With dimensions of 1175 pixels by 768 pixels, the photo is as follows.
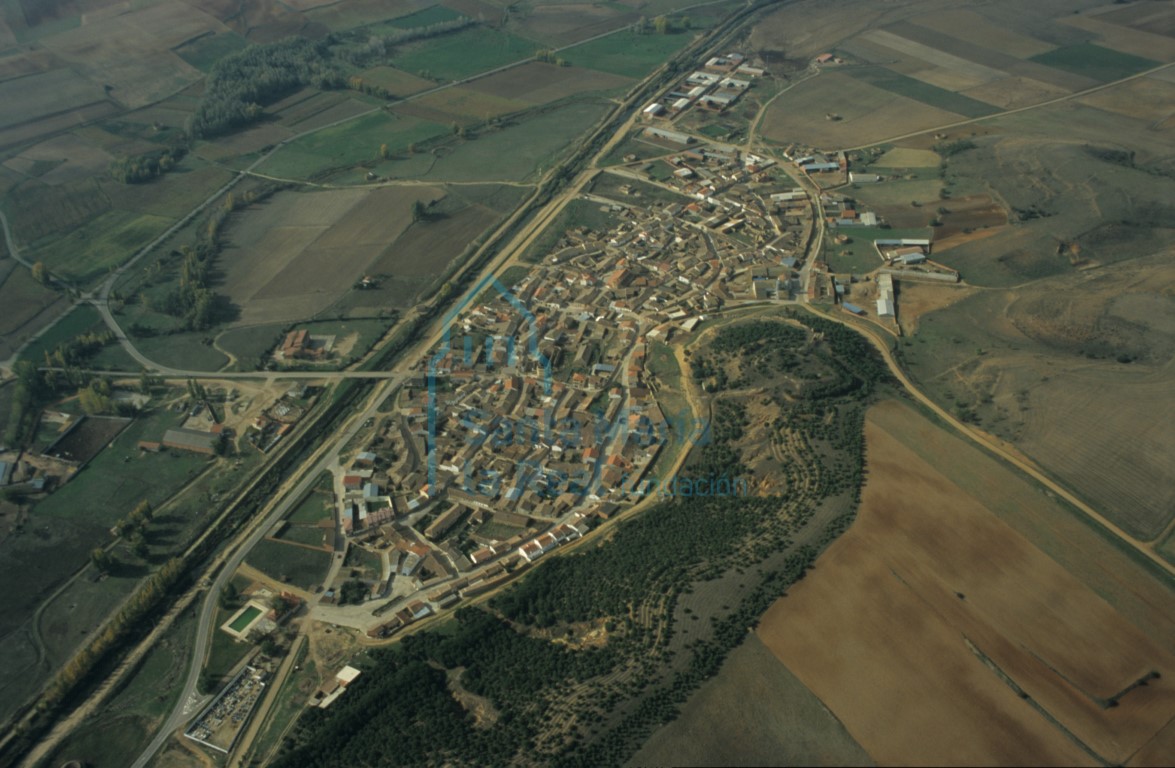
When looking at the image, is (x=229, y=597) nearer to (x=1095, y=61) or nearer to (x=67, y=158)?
(x=67, y=158)

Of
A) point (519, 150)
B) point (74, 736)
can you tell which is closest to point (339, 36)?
point (519, 150)

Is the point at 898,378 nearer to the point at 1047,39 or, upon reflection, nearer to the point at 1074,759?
the point at 1074,759

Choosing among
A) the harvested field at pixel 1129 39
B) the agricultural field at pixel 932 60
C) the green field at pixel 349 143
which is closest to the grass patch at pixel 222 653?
the green field at pixel 349 143

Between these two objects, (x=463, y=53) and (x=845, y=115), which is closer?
(x=845, y=115)

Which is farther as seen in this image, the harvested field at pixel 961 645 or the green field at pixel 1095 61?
the green field at pixel 1095 61

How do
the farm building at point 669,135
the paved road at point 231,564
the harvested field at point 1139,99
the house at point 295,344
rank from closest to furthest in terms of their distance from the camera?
the paved road at point 231,564 → the house at point 295,344 → the harvested field at point 1139,99 → the farm building at point 669,135

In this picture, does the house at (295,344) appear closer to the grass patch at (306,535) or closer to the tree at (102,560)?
the grass patch at (306,535)

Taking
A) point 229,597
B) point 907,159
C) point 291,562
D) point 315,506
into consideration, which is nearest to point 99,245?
point 315,506
